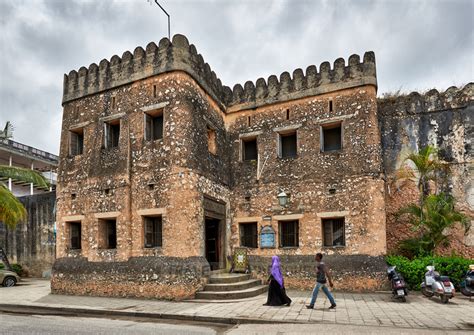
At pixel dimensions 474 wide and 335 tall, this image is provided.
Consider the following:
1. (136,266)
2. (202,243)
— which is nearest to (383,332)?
(202,243)

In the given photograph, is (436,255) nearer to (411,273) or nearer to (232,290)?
(411,273)

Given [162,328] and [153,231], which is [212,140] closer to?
[153,231]

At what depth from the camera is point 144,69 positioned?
14750 mm

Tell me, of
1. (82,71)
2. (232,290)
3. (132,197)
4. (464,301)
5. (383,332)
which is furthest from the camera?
(82,71)

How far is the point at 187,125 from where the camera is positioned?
45.4 feet

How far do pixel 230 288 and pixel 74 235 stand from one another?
6.66m

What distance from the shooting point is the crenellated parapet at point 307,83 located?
49.8 feet

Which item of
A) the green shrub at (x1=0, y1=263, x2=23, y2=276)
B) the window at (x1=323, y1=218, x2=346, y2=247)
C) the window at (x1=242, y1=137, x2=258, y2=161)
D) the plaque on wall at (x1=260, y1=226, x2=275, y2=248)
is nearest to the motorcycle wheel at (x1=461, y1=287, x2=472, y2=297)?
the window at (x1=323, y1=218, x2=346, y2=247)

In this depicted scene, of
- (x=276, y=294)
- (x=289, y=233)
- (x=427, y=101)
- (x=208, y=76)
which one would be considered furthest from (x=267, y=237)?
(x=427, y=101)

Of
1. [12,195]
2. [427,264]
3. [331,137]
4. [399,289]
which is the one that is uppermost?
[331,137]

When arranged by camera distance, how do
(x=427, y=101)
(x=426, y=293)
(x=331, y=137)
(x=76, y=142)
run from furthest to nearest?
(x=76, y=142) < (x=427, y=101) < (x=331, y=137) < (x=426, y=293)

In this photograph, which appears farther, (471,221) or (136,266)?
(471,221)

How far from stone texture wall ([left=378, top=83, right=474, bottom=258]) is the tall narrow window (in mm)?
5114

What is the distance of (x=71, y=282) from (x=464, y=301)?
12828mm
